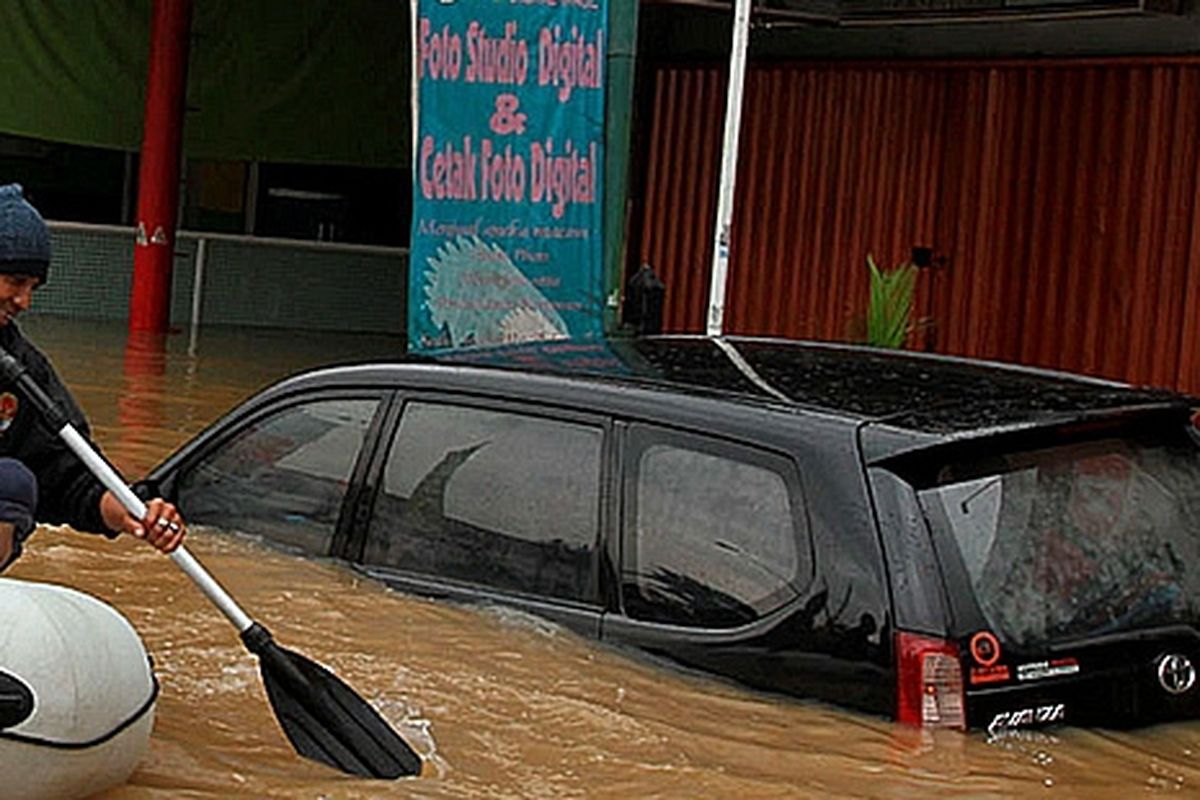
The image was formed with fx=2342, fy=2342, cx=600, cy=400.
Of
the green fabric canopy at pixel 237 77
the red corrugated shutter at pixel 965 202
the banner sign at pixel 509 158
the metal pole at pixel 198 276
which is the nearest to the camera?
the banner sign at pixel 509 158

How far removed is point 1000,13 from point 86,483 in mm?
9309

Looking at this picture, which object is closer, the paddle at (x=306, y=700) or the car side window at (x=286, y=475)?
the paddle at (x=306, y=700)

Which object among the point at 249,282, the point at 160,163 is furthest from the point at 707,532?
the point at 249,282

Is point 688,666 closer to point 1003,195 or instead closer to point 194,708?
point 194,708

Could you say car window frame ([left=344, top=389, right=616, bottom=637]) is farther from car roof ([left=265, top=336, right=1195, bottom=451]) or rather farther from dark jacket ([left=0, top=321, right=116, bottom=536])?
dark jacket ([left=0, top=321, right=116, bottom=536])

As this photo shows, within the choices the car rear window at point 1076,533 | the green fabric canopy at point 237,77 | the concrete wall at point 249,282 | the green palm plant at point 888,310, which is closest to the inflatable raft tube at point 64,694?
the car rear window at point 1076,533

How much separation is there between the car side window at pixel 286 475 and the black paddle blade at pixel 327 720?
0.98 m

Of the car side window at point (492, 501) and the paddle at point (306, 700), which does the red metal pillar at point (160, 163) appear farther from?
the paddle at point (306, 700)

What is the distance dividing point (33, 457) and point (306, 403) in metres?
1.13

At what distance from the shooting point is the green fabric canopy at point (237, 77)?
62.7ft

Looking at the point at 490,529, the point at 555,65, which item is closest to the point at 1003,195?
the point at 555,65

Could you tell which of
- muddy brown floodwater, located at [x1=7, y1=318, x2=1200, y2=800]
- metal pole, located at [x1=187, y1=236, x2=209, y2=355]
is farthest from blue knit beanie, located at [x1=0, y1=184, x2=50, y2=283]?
metal pole, located at [x1=187, y1=236, x2=209, y2=355]

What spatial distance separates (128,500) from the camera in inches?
199

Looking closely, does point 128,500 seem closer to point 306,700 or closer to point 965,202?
point 306,700
